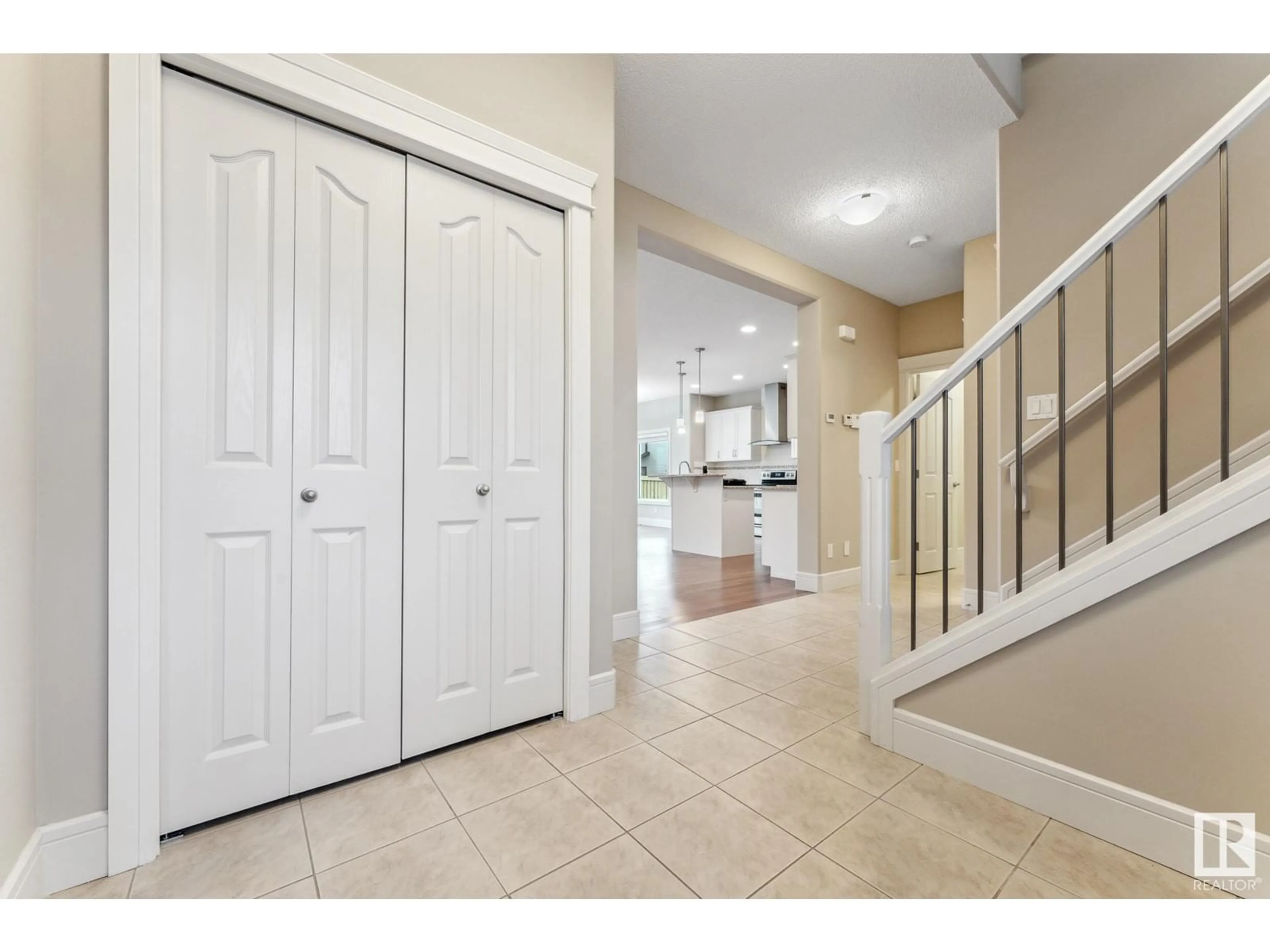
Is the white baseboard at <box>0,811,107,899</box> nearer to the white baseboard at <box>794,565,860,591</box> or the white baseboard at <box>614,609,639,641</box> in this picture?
the white baseboard at <box>614,609,639,641</box>

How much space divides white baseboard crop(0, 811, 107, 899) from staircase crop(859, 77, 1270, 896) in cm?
198

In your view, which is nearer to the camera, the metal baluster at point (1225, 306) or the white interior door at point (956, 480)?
the metal baluster at point (1225, 306)

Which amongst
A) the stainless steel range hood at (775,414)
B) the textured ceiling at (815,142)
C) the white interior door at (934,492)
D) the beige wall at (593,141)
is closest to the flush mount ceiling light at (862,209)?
the textured ceiling at (815,142)

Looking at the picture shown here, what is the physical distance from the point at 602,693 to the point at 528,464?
94 cm

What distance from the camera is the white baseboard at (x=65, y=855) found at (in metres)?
1.08

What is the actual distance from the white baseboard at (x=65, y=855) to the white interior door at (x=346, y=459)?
38cm

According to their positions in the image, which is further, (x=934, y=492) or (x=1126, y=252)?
(x=934, y=492)

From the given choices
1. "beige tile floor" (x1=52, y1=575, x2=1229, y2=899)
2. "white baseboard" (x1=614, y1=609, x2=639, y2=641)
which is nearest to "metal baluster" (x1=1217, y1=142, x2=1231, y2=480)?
"beige tile floor" (x1=52, y1=575, x2=1229, y2=899)

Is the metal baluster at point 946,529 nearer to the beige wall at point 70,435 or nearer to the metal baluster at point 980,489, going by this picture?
the metal baluster at point 980,489

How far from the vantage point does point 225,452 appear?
4.43 ft

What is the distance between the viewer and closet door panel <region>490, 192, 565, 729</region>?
71.7 inches

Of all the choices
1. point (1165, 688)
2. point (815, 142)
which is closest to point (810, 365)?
point (815, 142)

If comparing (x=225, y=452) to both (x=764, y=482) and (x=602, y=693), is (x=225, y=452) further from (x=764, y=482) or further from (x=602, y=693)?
(x=764, y=482)

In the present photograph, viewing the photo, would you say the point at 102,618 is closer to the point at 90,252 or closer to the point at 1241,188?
the point at 90,252
